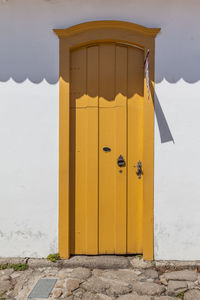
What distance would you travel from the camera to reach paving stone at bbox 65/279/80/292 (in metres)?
2.63

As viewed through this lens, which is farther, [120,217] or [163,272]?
[120,217]

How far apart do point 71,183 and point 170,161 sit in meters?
1.40

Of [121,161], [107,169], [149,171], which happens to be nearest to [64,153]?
[107,169]

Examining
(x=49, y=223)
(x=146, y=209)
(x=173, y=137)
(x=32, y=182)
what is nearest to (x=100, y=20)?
(x=173, y=137)

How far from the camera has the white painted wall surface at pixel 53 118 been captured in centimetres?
314

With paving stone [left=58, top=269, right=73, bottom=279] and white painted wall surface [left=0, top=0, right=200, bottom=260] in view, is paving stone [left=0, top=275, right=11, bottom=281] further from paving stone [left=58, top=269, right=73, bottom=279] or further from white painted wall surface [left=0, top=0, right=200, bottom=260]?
paving stone [left=58, top=269, right=73, bottom=279]

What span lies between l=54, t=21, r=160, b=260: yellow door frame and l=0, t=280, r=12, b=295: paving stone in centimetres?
72

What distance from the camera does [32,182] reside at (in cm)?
324

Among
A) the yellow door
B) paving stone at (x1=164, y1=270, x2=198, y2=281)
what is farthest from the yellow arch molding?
paving stone at (x1=164, y1=270, x2=198, y2=281)

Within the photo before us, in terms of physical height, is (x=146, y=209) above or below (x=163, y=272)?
above

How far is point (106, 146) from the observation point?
10.8 ft

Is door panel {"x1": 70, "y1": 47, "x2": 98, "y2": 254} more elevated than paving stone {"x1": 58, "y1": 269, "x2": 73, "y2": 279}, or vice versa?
door panel {"x1": 70, "y1": 47, "x2": 98, "y2": 254}

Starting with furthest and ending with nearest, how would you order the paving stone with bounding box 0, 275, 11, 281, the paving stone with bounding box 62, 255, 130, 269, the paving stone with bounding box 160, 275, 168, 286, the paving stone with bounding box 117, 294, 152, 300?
the paving stone with bounding box 62, 255, 130, 269, the paving stone with bounding box 0, 275, 11, 281, the paving stone with bounding box 160, 275, 168, 286, the paving stone with bounding box 117, 294, 152, 300

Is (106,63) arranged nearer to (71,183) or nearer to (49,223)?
(71,183)
